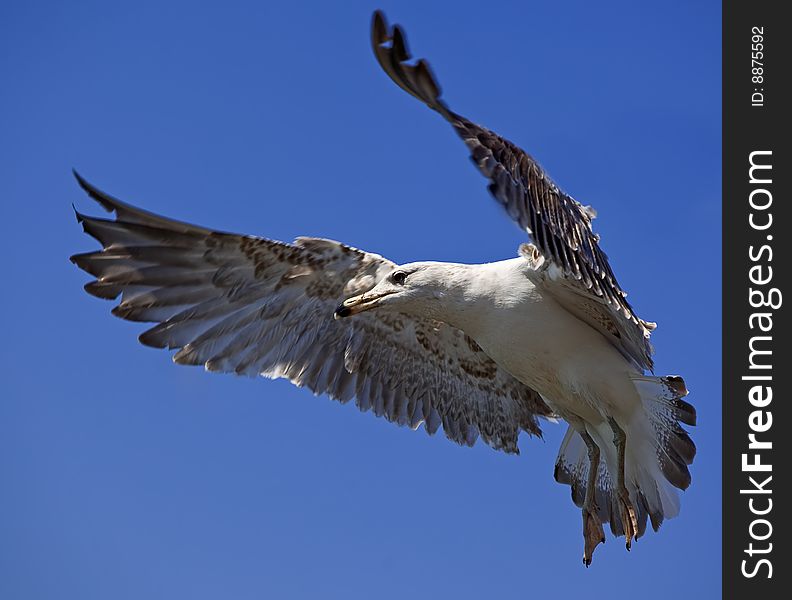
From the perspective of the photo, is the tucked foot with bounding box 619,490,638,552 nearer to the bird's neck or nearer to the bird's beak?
the bird's neck

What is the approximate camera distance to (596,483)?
24.5ft

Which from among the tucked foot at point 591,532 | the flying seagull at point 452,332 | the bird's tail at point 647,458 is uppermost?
the flying seagull at point 452,332

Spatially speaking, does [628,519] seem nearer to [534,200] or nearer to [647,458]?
[647,458]

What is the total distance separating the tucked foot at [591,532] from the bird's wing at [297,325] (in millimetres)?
792

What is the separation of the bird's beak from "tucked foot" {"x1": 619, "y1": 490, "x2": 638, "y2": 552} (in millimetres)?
1794

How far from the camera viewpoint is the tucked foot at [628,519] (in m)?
7.01

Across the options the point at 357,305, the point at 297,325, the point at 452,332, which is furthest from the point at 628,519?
the point at 297,325

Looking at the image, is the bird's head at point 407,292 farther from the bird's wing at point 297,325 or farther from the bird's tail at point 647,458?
the bird's tail at point 647,458

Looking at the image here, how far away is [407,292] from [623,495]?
171 cm

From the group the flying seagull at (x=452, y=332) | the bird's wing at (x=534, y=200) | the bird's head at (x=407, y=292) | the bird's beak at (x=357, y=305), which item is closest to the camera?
the bird's wing at (x=534, y=200)

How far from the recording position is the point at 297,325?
7719mm

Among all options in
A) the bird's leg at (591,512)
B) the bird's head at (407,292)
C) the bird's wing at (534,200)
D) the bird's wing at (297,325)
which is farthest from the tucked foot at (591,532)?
the bird's head at (407,292)

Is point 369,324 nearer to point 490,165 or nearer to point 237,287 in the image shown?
point 237,287
